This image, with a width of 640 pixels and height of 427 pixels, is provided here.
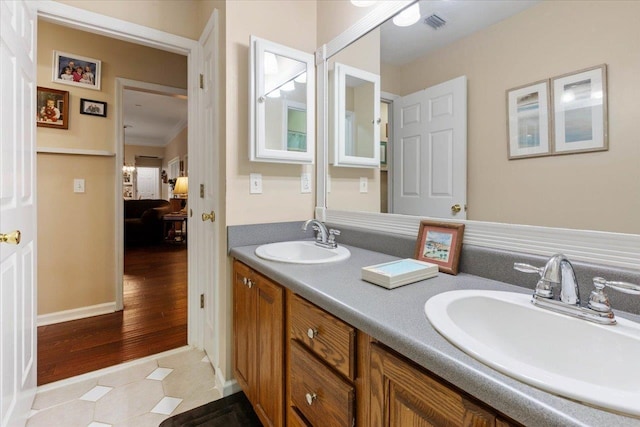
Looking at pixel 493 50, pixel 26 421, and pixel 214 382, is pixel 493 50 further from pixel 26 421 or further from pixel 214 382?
pixel 26 421

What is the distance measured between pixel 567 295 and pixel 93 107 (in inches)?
130

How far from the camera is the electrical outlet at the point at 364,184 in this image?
1633mm

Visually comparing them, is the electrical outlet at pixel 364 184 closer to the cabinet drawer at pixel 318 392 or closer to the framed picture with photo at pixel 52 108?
the cabinet drawer at pixel 318 392

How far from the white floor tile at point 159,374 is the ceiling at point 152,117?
3169 millimetres

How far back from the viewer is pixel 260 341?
1261 millimetres

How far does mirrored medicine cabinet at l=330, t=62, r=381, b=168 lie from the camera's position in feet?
5.18

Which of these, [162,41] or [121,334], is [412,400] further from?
[121,334]

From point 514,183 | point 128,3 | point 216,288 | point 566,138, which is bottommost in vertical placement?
point 216,288

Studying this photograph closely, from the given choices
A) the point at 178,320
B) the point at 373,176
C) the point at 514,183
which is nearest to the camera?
the point at 514,183

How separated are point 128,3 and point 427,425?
2495 millimetres

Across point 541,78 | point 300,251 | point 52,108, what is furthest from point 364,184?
point 52,108

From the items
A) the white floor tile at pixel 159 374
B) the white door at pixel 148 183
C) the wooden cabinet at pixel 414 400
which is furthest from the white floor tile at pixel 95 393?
the white door at pixel 148 183

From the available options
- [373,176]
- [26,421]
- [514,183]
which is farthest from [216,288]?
[514,183]

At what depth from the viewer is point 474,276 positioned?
103 centimetres
